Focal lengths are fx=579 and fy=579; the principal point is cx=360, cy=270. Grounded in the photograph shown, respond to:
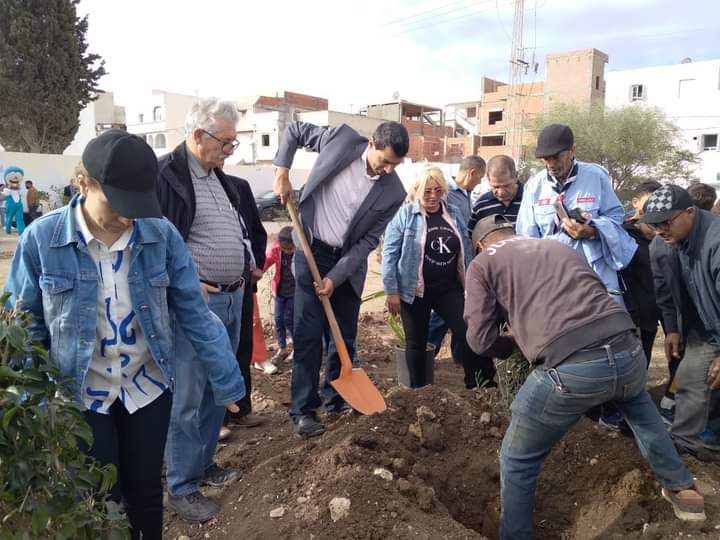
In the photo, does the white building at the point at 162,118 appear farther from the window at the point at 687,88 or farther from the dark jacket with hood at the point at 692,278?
the dark jacket with hood at the point at 692,278

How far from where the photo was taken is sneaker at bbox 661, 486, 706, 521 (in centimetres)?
255

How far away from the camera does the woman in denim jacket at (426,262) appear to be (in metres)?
3.97

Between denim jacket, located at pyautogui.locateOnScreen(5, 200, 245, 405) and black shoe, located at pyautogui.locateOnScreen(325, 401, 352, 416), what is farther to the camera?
black shoe, located at pyautogui.locateOnScreen(325, 401, 352, 416)

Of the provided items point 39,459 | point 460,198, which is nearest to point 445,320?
point 460,198

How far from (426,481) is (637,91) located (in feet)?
129

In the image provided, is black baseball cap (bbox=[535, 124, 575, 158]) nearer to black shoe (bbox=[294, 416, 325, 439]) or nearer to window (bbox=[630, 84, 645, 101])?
black shoe (bbox=[294, 416, 325, 439])

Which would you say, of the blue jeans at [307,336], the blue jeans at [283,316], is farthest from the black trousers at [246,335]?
the blue jeans at [283,316]

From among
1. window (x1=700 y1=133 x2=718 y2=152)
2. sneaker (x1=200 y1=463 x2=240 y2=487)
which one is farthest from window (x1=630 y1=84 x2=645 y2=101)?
sneaker (x1=200 y1=463 x2=240 y2=487)

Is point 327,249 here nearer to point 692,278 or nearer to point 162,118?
point 692,278

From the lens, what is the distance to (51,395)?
1557 millimetres

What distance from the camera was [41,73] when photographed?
23.5 metres

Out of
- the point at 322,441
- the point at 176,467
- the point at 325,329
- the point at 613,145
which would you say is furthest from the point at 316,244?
the point at 613,145

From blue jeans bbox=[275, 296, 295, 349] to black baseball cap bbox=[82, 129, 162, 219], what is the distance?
3567mm

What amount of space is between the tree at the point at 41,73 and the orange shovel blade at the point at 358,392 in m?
24.5
